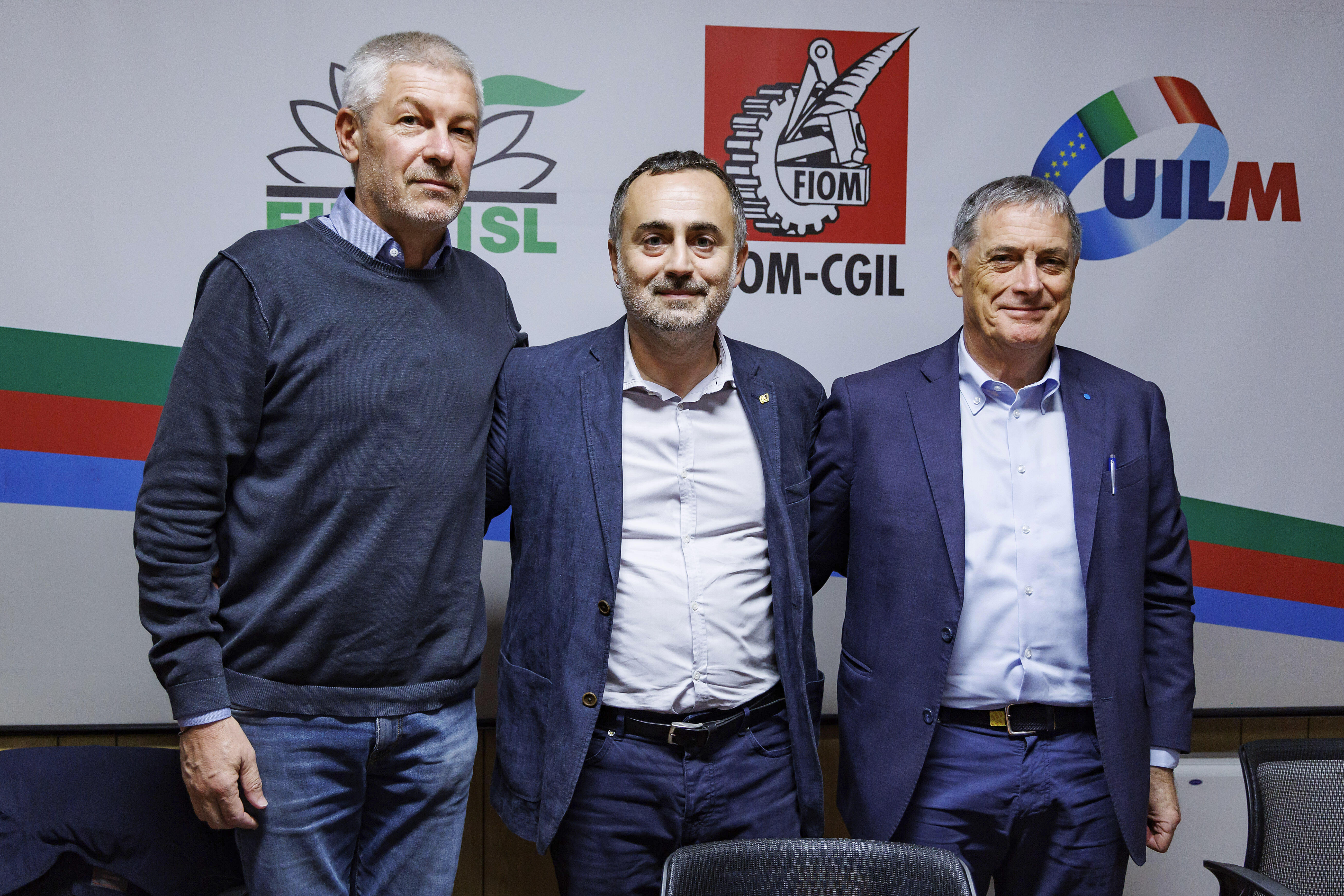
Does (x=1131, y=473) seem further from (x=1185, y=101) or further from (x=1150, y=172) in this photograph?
(x=1185, y=101)

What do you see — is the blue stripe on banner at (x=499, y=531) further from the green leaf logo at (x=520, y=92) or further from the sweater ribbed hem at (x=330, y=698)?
the green leaf logo at (x=520, y=92)

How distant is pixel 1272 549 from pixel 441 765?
2.37m

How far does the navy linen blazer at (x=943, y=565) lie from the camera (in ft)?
5.37

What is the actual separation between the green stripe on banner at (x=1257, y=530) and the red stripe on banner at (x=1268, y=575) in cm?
2

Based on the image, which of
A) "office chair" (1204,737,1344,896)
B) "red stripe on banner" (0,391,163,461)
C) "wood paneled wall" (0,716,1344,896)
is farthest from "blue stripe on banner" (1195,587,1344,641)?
"red stripe on banner" (0,391,163,461)

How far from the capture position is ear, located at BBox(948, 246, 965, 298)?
1.80 m

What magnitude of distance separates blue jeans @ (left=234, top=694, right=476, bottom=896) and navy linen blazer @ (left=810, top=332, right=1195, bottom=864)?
79cm

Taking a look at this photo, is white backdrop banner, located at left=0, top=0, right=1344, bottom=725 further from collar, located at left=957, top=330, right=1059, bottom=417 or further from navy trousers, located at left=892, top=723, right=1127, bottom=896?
navy trousers, located at left=892, top=723, right=1127, bottom=896

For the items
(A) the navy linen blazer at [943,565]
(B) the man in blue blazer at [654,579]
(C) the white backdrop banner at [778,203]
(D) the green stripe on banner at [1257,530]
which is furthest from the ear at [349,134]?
(D) the green stripe on banner at [1257,530]

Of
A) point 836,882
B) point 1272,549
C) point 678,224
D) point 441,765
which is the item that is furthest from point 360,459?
point 1272,549

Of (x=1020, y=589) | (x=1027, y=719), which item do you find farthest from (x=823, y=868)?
(x=1020, y=589)

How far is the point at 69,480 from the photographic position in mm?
2219

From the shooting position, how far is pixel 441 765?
5.13 ft

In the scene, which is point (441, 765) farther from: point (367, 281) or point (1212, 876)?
point (1212, 876)
